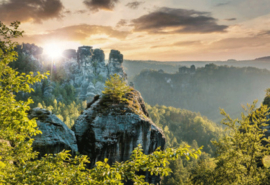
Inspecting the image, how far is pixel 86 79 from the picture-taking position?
451 ft

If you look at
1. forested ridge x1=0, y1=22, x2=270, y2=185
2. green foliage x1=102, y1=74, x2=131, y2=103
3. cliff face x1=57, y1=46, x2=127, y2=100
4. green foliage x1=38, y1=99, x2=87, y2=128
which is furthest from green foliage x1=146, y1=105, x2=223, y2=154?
forested ridge x1=0, y1=22, x2=270, y2=185

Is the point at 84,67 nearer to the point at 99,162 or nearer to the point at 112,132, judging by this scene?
the point at 112,132

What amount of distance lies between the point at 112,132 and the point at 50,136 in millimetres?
4298

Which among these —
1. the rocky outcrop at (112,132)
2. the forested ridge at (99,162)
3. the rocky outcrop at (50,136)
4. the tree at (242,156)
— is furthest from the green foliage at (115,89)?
the tree at (242,156)

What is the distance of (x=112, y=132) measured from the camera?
1238 centimetres

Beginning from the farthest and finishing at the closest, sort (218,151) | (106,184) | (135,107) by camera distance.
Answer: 1. (135,107)
2. (218,151)
3. (106,184)

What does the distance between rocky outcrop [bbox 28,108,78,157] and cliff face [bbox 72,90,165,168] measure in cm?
117

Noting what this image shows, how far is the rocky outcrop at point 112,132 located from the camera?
39.3ft

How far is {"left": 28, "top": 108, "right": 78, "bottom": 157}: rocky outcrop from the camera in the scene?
9.87 m

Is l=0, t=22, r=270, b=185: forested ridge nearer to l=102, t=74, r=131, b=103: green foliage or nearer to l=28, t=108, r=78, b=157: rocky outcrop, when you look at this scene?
l=102, t=74, r=131, b=103: green foliage

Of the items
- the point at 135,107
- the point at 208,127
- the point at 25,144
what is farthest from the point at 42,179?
the point at 208,127

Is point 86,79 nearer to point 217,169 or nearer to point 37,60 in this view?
point 37,60

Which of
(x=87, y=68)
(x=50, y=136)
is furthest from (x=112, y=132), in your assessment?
(x=87, y=68)

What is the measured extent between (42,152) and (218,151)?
39.5 feet
